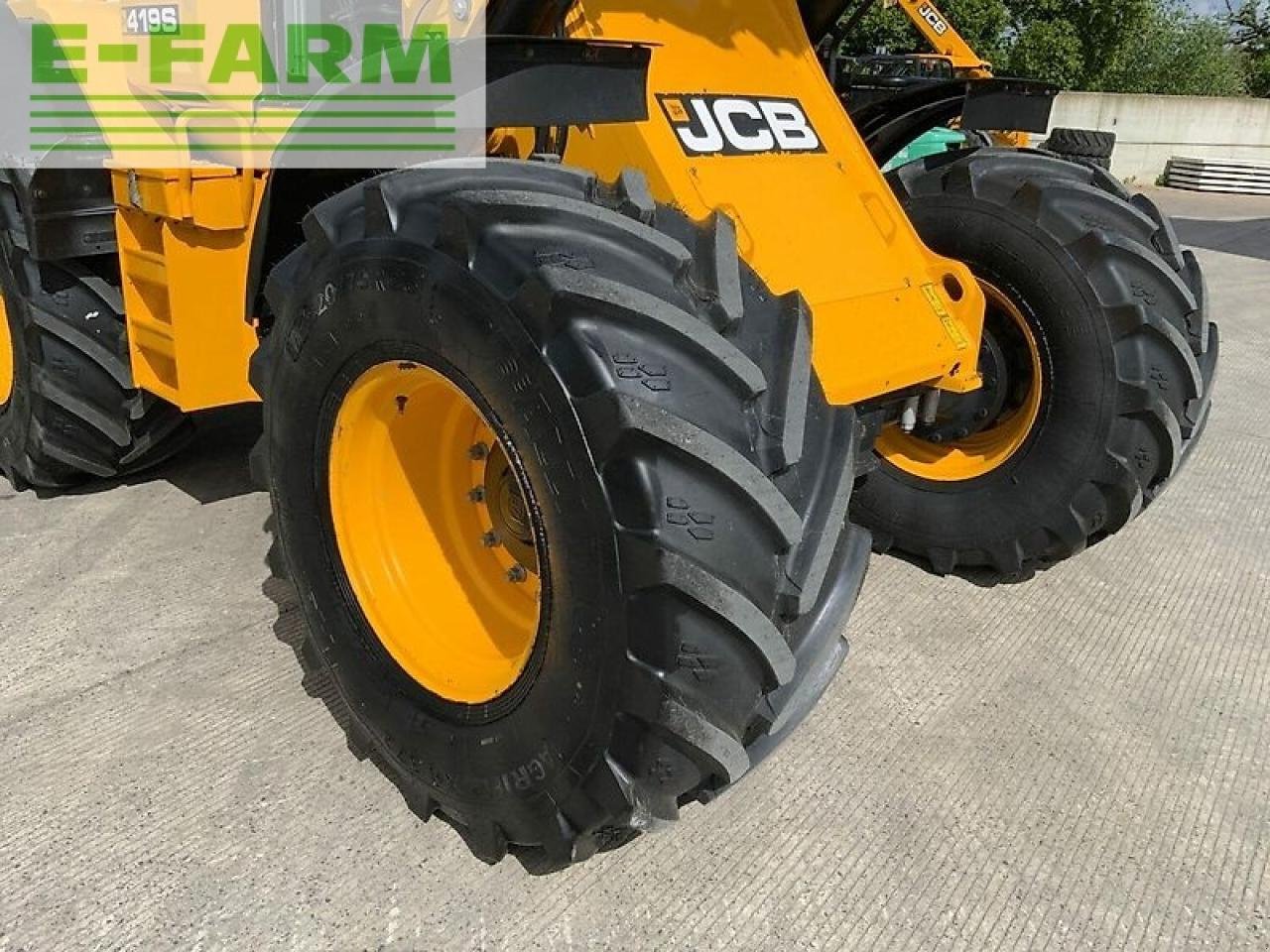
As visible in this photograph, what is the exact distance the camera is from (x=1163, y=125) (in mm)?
20531

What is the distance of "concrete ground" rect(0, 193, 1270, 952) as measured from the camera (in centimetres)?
210

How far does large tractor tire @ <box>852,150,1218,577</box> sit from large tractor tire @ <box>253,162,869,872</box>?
1.34 m

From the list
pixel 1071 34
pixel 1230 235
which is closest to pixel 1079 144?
Answer: pixel 1230 235

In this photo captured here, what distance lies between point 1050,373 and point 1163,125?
66.8 ft

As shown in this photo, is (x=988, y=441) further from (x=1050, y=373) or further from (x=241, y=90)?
(x=241, y=90)

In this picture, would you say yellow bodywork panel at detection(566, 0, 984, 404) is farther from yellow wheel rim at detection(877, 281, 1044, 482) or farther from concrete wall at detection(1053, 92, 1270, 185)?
concrete wall at detection(1053, 92, 1270, 185)

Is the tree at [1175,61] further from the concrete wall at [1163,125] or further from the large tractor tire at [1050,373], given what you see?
the large tractor tire at [1050,373]

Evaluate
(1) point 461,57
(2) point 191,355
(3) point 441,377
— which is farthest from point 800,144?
(2) point 191,355

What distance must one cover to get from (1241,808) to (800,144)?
185 centimetres

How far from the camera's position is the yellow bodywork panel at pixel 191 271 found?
272 cm

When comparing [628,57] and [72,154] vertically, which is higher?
[628,57]

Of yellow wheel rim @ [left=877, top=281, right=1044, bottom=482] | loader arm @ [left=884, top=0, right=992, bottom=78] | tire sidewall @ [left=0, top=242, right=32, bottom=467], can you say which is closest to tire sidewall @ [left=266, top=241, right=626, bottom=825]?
tire sidewall @ [left=0, top=242, right=32, bottom=467]

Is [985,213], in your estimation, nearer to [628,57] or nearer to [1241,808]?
[628,57]

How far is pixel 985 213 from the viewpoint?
3.18 metres
